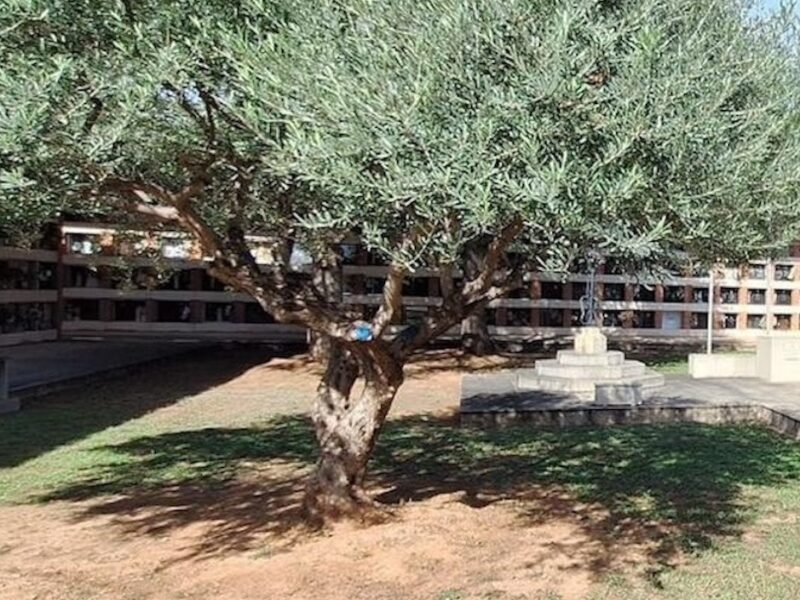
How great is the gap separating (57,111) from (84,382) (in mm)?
9970

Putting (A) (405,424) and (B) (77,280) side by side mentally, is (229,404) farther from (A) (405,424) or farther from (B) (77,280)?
(B) (77,280)

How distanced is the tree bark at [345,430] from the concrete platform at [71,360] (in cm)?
619

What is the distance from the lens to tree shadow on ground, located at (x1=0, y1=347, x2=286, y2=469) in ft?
27.2

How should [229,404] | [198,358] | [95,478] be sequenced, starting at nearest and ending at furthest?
[95,478] < [229,404] < [198,358]

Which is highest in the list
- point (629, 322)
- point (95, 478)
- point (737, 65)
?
point (737, 65)

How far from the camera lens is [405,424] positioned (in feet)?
31.0

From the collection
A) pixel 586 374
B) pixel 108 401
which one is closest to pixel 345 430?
pixel 108 401

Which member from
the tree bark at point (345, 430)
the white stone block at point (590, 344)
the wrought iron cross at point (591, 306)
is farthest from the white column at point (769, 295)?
the tree bark at point (345, 430)

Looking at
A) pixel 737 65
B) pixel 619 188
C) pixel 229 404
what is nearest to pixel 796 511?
pixel 737 65

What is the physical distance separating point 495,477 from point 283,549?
240cm

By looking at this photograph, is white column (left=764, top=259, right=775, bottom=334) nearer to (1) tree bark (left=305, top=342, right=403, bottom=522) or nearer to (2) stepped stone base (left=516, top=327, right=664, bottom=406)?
(2) stepped stone base (left=516, top=327, right=664, bottom=406)

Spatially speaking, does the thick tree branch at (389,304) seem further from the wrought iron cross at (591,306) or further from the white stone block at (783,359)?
the wrought iron cross at (591,306)

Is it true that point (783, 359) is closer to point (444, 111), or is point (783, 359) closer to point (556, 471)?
point (556, 471)

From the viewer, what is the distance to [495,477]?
676 cm
